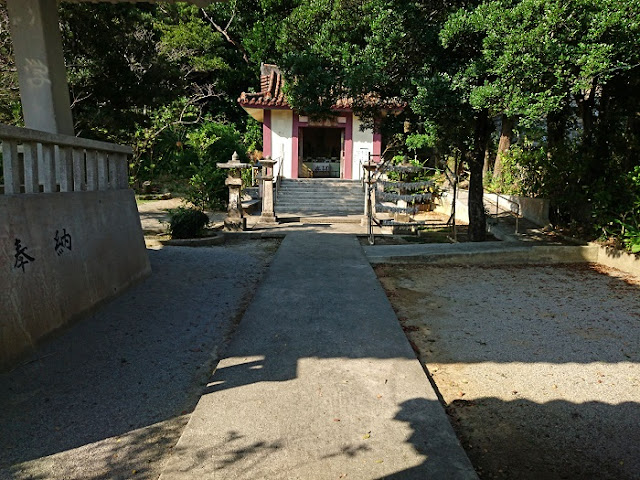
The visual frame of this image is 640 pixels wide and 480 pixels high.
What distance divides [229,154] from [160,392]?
60.1 feet

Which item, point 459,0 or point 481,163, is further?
point 481,163

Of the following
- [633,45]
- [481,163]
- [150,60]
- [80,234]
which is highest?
[150,60]

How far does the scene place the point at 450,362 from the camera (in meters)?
4.12

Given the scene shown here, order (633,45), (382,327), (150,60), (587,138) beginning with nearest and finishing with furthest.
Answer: (382,327) → (633,45) → (587,138) → (150,60)

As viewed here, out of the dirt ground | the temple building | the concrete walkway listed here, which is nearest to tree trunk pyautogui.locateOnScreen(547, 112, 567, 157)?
the dirt ground

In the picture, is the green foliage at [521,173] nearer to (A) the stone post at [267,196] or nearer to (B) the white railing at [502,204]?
(B) the white railing at [502,204]

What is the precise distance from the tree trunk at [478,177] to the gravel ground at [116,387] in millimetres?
5449

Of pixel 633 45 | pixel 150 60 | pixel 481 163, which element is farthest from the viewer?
pixel 150 60

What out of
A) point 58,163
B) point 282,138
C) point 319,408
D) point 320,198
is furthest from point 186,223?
point 282,138

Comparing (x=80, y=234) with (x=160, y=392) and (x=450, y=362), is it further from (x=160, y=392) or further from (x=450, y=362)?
(x=450, y=362)

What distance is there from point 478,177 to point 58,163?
7.31 meters

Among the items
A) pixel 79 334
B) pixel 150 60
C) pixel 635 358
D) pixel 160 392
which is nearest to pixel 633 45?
pixel 635 358

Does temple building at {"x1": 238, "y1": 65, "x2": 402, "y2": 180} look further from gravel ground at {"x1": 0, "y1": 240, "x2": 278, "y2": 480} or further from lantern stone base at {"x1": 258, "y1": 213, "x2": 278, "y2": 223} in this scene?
gravel ground at {"x1": 0, "y1": 240, "x2": 278, "y2": 480}

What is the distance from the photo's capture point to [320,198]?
16.5m
